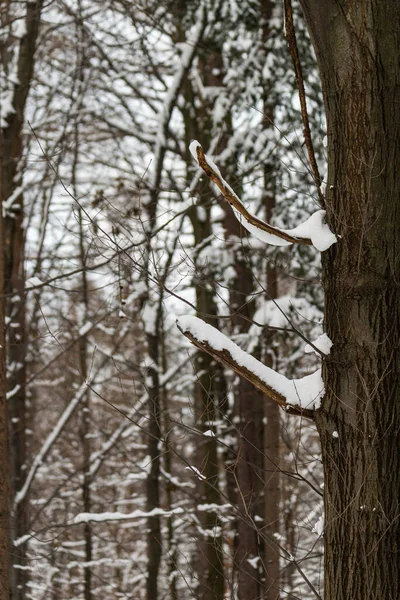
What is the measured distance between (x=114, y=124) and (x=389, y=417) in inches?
364

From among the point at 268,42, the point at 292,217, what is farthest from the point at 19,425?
the point at 268,42

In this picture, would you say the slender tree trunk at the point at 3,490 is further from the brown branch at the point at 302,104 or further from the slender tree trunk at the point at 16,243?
the slender tree trunk at the point at 16,243

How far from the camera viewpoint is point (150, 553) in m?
8.91

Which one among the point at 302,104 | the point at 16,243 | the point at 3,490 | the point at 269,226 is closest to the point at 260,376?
the point at 269,226

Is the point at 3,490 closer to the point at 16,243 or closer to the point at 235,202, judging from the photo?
the point at 235,202

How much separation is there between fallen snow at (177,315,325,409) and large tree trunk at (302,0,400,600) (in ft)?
0.29

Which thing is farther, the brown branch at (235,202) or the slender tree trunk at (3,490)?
the slender tree trunk at (3,490)

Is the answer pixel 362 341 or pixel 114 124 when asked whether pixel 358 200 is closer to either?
pixel 362 341

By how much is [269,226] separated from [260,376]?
0.69m

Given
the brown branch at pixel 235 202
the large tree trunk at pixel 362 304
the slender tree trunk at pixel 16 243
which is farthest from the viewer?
the slender tree trunk at pixel 16 243

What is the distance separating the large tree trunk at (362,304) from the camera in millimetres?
3113

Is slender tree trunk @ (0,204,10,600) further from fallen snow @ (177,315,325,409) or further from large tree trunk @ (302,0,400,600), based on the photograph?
large tree trunk @ (302,0,400,600)

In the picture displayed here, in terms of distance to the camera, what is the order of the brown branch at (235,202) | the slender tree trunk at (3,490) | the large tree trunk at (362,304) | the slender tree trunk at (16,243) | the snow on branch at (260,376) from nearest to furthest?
the large tree trunk at (362,304), the brown branch at (235,202), the snow on branch at (260,376), the slender tree trunk at (3,490), the slender tree trunk at (16,243)

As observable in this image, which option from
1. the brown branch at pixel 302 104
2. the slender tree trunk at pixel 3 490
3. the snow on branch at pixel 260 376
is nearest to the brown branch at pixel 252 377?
the snow on branch at pixel 260 376
